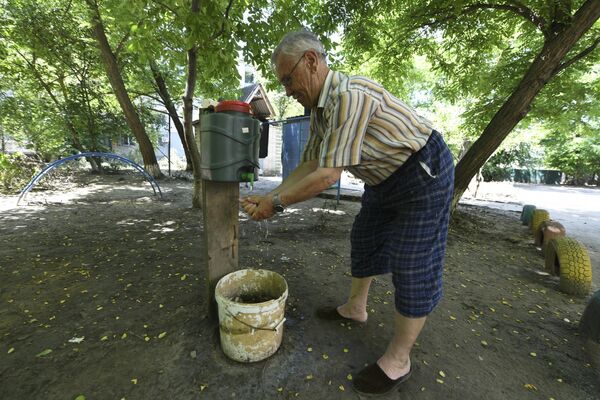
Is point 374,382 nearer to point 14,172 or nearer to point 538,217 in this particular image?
point 538,217

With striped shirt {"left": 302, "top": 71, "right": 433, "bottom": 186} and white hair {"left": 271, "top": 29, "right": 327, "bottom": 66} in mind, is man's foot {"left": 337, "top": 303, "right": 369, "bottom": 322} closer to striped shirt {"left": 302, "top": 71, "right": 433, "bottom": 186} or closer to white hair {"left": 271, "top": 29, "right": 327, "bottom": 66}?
striped shirt {"left": 302, "top": 71, "right": 433, "bottom": 186}

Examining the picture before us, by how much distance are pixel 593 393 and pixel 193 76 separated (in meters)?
5.56

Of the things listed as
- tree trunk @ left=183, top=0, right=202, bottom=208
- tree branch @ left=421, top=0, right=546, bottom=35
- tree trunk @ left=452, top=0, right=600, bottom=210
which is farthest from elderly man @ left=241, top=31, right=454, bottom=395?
tree branch @ left=421, top=0, right=546, bottom=35

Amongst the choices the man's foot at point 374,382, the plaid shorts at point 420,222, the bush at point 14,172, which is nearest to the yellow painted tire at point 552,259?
the plaid shorts at point 420,222

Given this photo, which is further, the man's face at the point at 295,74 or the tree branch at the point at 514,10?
the tree branch at the point at 514,10

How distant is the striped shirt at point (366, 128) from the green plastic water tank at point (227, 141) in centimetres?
50

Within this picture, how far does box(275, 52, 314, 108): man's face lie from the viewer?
55.9 inches

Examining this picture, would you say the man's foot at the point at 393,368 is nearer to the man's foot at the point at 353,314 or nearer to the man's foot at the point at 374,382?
the man's foot at the point at 374,382

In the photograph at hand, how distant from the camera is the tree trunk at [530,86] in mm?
4062

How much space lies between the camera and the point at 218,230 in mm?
1972

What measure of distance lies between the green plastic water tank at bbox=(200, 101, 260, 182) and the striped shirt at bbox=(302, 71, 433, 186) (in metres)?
0.50

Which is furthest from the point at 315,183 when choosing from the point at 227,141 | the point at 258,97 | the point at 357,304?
the point at 258,97

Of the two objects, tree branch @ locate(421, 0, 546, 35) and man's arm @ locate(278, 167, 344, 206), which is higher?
tree branch @ locate(421, 0, 546, 35)

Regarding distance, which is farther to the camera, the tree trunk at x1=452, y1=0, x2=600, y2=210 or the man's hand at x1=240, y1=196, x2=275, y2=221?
the tree trunk at x1=452, y1=0, x2=600, y2=210
